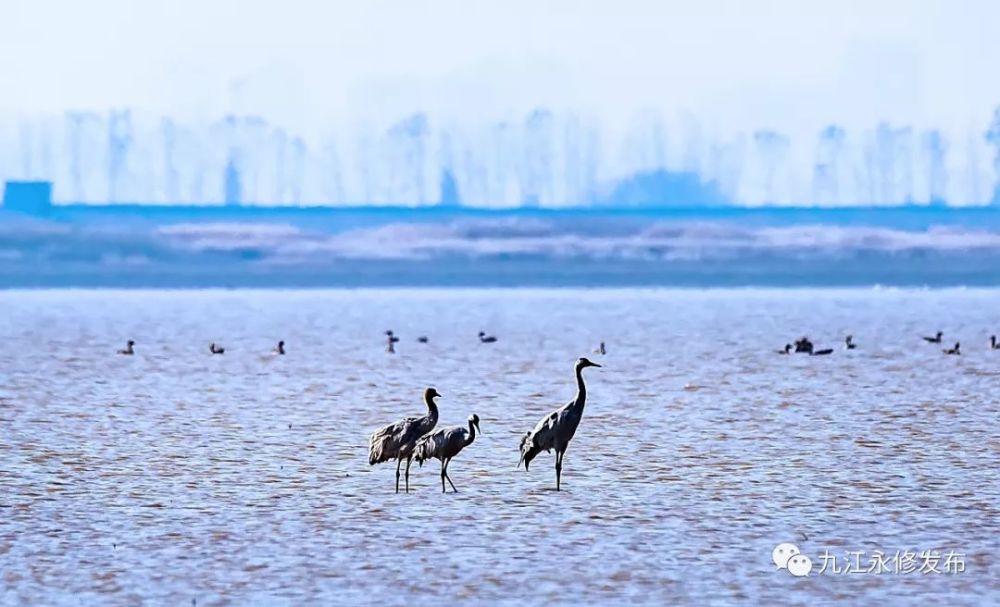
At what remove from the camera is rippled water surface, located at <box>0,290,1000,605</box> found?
16.2 metres

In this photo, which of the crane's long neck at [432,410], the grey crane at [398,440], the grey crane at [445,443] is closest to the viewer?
the grey crane at [445,443]

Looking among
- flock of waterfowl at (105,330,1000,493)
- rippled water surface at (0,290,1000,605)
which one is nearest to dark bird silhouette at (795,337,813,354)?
rippled water surface at (0,290,1000,605)

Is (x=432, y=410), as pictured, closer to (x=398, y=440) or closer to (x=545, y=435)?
(x=398, y=440)

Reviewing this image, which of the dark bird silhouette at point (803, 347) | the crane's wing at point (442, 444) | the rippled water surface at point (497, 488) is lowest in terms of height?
the rippled water surface at point (497, 488)

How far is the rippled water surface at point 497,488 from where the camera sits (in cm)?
1617

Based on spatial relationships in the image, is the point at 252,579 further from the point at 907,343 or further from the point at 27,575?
the point at 907,343

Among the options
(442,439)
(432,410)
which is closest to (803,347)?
(432,410)

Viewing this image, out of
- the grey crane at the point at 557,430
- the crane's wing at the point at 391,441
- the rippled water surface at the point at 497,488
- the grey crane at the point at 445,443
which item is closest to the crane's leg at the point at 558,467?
the grey crane at the point at 557,430

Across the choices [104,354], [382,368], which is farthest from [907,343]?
[104,354]

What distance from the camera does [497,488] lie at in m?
22.4

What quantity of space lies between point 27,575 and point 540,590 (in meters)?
4.90

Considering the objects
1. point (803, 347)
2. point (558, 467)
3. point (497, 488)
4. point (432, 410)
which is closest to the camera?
point (558, 467)

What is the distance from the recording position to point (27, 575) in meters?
16.5

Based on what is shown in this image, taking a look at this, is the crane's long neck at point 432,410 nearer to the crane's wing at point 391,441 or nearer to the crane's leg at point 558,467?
the crane's wing at point 391,441
